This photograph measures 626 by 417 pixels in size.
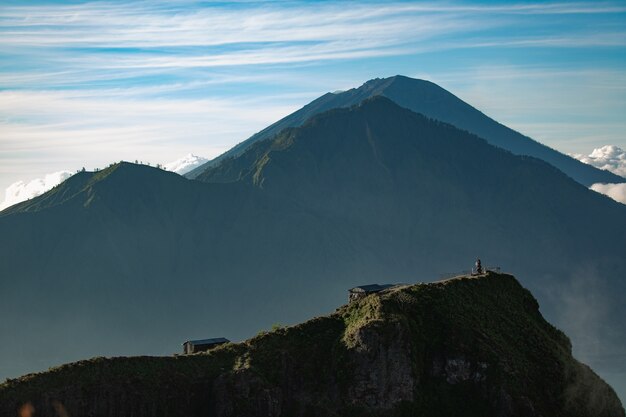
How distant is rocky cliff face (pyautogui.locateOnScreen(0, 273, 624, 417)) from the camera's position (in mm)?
71938

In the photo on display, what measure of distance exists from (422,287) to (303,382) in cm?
1536

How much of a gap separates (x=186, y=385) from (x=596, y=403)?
38.2 meters

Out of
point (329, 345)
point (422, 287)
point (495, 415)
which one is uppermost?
point (422, 287)

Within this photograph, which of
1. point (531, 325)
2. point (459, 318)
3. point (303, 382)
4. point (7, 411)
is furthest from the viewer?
point (531, 325)

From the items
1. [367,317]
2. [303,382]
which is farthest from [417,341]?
[303,382]

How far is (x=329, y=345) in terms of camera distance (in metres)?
79.9

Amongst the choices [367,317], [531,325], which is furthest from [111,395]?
[531,325]

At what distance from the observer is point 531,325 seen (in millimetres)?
92188

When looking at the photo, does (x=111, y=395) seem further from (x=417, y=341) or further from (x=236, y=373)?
(x=417, y=341)

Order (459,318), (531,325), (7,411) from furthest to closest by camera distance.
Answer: (531,325), (459,318), (7,411)

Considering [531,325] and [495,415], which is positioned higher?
[531,325]

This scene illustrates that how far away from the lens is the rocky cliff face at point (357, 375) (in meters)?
71.9

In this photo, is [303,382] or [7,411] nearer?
[7,411]

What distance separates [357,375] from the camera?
A: 7688 cm
